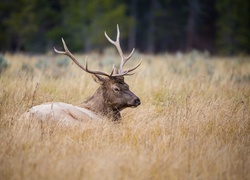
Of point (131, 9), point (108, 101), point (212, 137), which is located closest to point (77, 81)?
point (108, 101)

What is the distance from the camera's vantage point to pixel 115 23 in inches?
1191

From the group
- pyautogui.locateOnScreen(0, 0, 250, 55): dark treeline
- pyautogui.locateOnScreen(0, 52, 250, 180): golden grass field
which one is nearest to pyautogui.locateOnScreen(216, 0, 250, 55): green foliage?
pyautogui.locateOnScreen(0, 0, 250, 55): dark treeline

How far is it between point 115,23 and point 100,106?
2387 cm

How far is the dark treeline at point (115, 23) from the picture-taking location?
27.6 m

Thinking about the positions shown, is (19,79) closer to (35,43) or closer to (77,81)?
(77,81)

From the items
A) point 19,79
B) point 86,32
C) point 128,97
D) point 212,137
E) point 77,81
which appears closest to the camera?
point 212,137

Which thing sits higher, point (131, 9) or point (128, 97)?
point (131, 9)

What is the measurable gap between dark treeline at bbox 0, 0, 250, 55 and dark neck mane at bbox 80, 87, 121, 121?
1954 cm

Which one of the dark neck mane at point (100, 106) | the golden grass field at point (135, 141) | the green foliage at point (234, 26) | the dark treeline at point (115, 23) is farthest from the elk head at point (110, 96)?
the green foliage at point (234, 26)

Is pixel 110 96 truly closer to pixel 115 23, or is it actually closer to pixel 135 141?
pixel 135 141

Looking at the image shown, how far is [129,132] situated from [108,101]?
105 centimetres

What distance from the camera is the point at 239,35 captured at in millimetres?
32531

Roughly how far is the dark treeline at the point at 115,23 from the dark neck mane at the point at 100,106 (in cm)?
1954

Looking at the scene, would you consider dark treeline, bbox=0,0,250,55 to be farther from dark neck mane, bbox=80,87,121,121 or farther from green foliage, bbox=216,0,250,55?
dark neck mane, bbox=80,87,121,121
